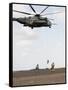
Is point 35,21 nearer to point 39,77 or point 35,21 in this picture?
point 35,21

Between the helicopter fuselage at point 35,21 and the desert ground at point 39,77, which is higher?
the helicopter fuselage at point 35,21

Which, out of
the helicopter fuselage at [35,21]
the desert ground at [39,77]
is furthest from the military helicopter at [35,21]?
the desert ground at [39,77]

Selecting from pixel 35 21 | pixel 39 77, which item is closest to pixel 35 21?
pixel 35 21

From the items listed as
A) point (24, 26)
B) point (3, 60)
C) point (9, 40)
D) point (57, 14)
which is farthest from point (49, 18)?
point (3, 60)

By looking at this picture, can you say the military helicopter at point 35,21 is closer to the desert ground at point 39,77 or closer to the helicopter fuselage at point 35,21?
the helicopter fuselage at point 35,21

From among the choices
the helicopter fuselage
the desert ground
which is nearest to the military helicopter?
the helicopter fuselage

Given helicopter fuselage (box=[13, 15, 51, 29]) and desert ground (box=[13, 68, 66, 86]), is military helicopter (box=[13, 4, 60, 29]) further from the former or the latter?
desert ground (box=[13, 68, 66, 86])
